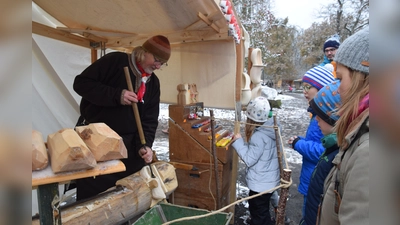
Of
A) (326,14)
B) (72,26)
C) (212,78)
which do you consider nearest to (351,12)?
(326,14)

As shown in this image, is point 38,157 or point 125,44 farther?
point 125,44

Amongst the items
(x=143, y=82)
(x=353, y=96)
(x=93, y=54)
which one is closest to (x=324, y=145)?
(x=353, y=96)

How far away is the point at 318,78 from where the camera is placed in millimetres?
2223

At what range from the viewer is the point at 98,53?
3.54m

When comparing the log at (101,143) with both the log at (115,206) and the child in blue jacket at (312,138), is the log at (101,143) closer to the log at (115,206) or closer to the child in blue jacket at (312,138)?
the log at (115,206)

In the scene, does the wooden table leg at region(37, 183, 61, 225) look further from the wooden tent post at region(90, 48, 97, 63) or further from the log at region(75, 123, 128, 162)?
the wooden tent post at region(90, 48, 97, 63)

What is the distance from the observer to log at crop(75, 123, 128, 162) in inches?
32.3

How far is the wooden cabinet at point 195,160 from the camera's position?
2.69 m

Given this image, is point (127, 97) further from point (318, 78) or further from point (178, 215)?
point (318, 78)

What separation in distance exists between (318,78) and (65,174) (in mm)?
2190

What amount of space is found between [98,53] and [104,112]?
5.94 ft

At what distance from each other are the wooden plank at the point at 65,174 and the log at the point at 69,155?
0.06ft
